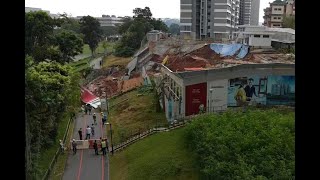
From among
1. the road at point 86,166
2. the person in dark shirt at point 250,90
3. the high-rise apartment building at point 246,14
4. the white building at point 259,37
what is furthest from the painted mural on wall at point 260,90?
the high-rise apartment building at point 246,14

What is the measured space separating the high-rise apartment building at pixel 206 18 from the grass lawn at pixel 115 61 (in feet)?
24.3

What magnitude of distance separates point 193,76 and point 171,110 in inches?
56.1

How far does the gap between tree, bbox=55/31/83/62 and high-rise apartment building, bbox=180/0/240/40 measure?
62.1 feet

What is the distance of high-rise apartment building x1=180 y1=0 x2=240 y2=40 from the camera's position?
128ft

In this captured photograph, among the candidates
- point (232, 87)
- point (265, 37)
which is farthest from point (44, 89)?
point (265, 37)

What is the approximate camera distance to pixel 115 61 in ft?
117

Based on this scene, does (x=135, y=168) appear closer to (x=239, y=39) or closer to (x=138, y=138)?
(x=138, y=138)

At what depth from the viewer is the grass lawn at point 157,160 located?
9.76m

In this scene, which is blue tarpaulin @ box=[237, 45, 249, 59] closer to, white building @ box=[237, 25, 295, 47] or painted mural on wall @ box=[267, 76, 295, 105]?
white building @ box=[237, 25, 295, 47]

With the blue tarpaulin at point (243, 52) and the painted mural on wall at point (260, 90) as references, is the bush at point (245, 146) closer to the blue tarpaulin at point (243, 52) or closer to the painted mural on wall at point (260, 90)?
the painted mural on wall at point (260, 90)

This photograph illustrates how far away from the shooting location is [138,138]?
12.9 m

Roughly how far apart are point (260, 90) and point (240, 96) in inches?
28.1

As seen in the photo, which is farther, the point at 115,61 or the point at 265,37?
the point at 115,61

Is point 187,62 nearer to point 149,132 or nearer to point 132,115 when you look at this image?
point 132,115
